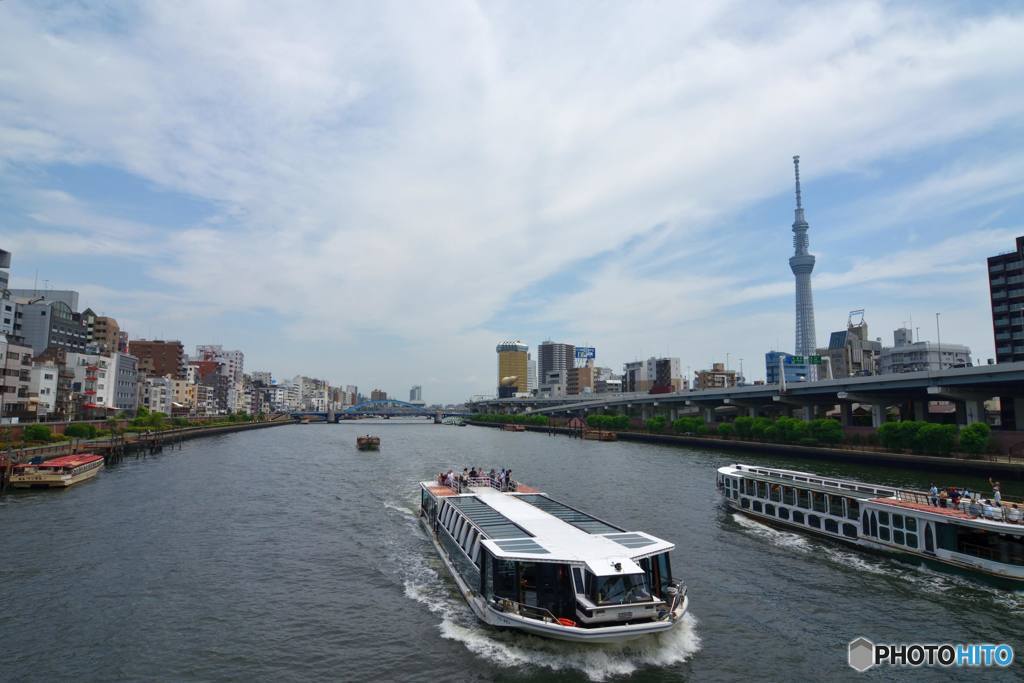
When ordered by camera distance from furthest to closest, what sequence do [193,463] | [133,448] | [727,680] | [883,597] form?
1. [133,448]
2. [193,463]
3. [883,597]
4. [727,680]

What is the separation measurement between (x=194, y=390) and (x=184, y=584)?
188 meters

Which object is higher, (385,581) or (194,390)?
(194,390)

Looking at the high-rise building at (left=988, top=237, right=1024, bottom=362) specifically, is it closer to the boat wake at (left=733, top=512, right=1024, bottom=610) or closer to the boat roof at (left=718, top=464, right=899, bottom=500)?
the boat roof at (left=718, top=464, right=899, bottom=500)

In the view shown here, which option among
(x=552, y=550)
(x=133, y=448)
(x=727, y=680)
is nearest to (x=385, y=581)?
(x=552, y=550)

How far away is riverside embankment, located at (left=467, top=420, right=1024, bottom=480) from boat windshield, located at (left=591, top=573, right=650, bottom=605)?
179ft

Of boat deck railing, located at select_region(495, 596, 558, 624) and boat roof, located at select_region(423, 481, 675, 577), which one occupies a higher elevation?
boat roof, located at select_region(423, 481, 675, 577)

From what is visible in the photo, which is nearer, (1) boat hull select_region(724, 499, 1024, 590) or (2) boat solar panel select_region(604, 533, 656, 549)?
(2) boat solar panel select_region(604, 533, 656, 549)

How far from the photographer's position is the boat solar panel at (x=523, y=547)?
19750mm

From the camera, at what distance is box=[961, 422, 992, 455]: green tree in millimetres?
59812

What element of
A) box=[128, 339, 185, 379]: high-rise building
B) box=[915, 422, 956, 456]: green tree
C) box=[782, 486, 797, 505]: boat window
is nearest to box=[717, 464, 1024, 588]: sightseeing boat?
box=[782, 486, 797, 505]: boat window

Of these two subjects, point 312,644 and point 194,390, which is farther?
point 194,390

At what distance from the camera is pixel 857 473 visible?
6081 cm

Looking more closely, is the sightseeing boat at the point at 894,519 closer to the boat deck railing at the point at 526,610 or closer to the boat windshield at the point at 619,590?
the boat windshield at the point at 619,590

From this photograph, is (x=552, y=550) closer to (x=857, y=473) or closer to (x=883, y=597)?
(x=883, y=597)
